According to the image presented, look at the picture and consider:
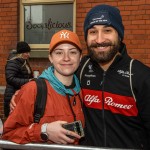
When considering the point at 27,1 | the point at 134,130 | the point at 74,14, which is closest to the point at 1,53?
the point at 27,1

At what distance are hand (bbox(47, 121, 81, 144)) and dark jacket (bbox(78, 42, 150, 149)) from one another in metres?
0.30

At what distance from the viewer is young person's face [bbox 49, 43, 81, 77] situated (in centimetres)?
223

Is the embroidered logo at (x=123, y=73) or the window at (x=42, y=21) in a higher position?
the window at (x=42, y=21)

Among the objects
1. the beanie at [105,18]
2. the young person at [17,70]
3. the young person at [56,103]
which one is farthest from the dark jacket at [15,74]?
the beanie at [105,18]

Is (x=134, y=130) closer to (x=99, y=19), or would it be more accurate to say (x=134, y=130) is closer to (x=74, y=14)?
(x=99, y=19)

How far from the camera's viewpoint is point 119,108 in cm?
215

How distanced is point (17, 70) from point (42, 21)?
1.24 m

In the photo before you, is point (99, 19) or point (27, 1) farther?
point (27, 1)

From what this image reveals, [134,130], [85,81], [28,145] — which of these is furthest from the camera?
[85,81]

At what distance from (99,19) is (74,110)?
0.65 metres

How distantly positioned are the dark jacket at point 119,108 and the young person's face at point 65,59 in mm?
208

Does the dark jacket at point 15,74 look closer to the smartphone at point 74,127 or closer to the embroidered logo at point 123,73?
the embroidered logo at point 123,73

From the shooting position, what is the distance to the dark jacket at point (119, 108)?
83.2 inches

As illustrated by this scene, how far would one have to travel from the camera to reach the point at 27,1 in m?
5.75
